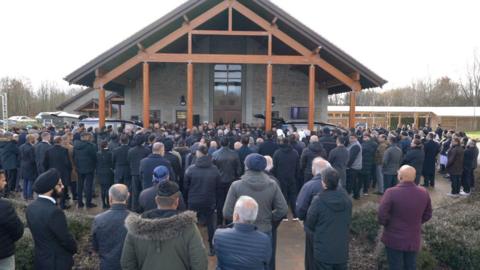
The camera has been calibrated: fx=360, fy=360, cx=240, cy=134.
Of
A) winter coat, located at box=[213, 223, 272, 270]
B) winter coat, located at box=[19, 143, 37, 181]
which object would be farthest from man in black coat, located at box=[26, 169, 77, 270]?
winter coat, located at box=[19, 143, 37, 181]

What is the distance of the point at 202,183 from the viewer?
19.3 feet

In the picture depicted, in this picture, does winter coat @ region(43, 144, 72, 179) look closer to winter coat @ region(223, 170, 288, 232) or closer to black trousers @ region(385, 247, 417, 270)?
winter coat @ region(223, 170, 288, 232)

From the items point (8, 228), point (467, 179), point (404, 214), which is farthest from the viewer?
point (467, 179)

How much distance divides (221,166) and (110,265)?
11.8 ft

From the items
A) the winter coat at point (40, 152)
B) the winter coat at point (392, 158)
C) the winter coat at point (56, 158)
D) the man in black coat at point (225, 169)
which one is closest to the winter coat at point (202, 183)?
the man in black coat at point (225, 169)

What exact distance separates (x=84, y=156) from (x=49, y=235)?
495 centimetres

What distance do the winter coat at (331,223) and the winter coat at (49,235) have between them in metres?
2.70

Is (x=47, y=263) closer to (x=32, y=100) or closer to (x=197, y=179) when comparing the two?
(x=197, y=179)

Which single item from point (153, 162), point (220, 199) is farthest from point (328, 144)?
point (153, 162)

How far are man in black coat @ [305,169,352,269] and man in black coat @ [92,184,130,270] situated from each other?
210cm

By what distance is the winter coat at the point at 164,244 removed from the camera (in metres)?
2.89

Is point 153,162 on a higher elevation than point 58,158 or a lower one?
higher

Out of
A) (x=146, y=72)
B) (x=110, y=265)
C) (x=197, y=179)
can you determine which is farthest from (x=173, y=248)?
(x=146, y=72)

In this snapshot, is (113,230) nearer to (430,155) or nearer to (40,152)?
(40,152)
